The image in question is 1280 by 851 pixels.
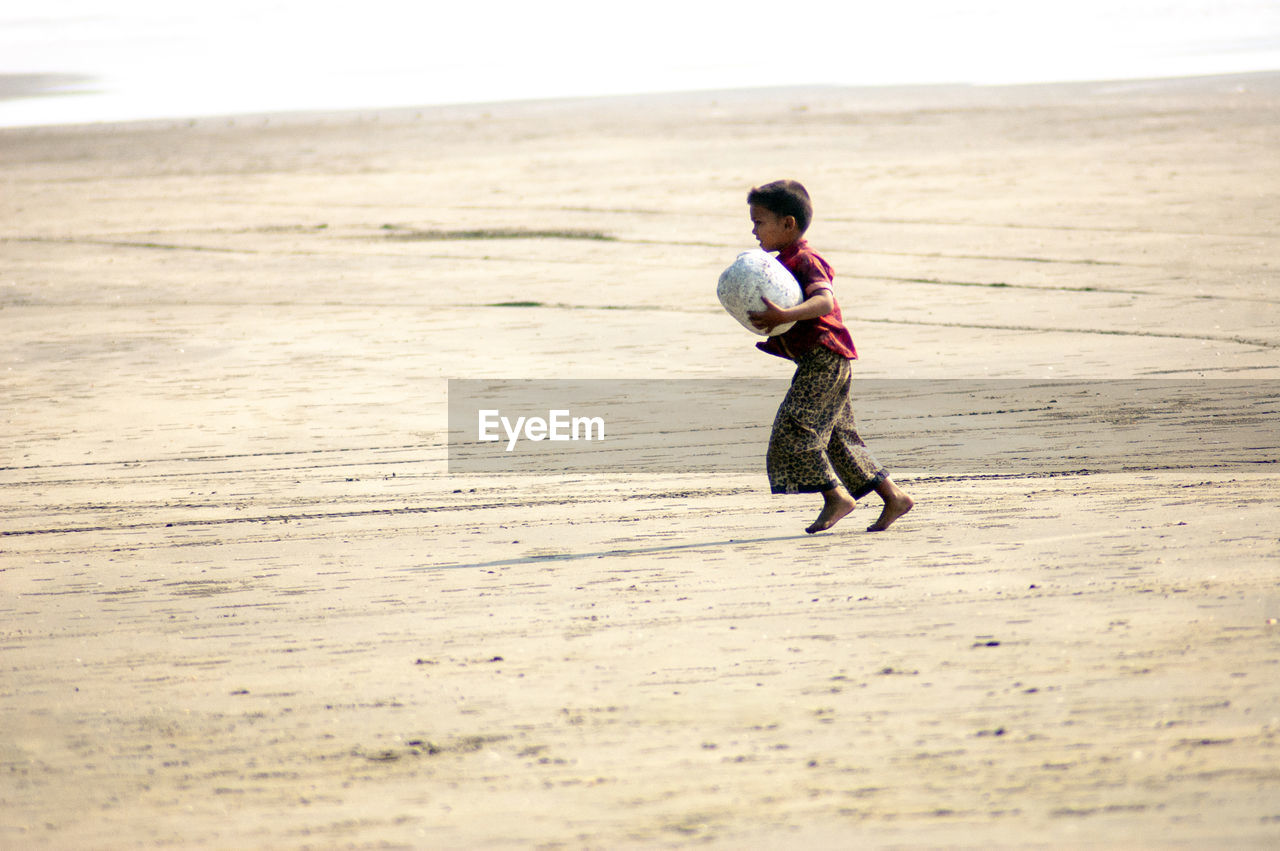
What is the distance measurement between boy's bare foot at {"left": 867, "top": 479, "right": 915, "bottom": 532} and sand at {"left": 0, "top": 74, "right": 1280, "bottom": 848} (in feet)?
0.24

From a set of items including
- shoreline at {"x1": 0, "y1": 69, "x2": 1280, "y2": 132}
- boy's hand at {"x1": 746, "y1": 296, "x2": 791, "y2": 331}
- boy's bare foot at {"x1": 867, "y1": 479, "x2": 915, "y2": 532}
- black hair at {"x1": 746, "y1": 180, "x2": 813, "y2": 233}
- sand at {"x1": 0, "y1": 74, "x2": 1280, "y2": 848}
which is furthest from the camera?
shoreline at {"x1": 0, "y1": 69, "x2": 1280, "y2": 132}

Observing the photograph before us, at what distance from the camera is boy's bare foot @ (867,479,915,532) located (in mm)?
5266

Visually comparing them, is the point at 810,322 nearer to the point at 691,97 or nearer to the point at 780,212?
the point at 780,212

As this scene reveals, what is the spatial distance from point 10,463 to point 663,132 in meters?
15.7

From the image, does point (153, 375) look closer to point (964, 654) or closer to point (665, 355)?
point (665, 355)

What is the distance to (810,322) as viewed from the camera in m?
5.07

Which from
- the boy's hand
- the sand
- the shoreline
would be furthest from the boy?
the shoreline

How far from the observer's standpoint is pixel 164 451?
6.89m

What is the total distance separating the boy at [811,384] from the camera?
4.98 m

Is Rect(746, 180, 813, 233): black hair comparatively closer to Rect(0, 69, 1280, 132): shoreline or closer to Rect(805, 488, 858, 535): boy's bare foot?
Rect(805, 488, 858, 535): boy's bare foot

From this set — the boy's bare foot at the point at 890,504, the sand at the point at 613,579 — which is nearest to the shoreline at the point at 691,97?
the sand at the point at 613,579

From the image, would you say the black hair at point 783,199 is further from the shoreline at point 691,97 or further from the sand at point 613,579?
the shoreline at point 691,97

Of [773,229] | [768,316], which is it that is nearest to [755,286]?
[768,316]

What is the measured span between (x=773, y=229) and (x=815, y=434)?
78cm
